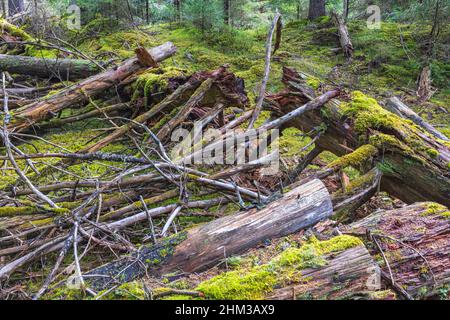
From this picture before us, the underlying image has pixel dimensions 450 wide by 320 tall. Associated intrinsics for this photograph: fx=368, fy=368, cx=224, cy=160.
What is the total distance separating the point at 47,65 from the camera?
633 cm

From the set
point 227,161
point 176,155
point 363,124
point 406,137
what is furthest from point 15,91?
point 406,137

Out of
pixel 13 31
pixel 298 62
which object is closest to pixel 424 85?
pixel 298 62

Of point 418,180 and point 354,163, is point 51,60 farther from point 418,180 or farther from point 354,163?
point 418,180

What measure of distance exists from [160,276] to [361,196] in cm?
177

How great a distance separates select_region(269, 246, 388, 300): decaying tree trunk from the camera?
2.07 m

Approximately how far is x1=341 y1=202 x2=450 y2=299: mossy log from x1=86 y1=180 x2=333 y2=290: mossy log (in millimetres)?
329

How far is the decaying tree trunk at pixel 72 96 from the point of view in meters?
4.91

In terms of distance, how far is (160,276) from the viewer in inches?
90.7

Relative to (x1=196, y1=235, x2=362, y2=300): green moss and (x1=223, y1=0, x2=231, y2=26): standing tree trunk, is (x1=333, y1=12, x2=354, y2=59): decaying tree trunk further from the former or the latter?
(x1=196, y1=235, x2=362, y2=300): green moss

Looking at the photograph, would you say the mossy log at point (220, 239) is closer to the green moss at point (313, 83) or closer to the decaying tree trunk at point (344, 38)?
the green moss at point (313, 83)

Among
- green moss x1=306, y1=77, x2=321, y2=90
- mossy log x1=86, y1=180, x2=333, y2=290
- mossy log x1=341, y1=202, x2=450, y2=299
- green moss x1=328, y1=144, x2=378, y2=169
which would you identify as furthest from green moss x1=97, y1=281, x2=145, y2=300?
green moss x1=306, y1=77, x2=321, y2=90

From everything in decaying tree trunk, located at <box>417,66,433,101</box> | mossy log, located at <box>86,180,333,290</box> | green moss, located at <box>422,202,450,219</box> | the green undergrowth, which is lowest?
decaying tree trunk, located at <box>417,66,433,101</box>

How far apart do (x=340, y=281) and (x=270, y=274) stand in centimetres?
41

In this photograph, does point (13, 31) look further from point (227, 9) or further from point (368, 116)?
point (368, 116)
